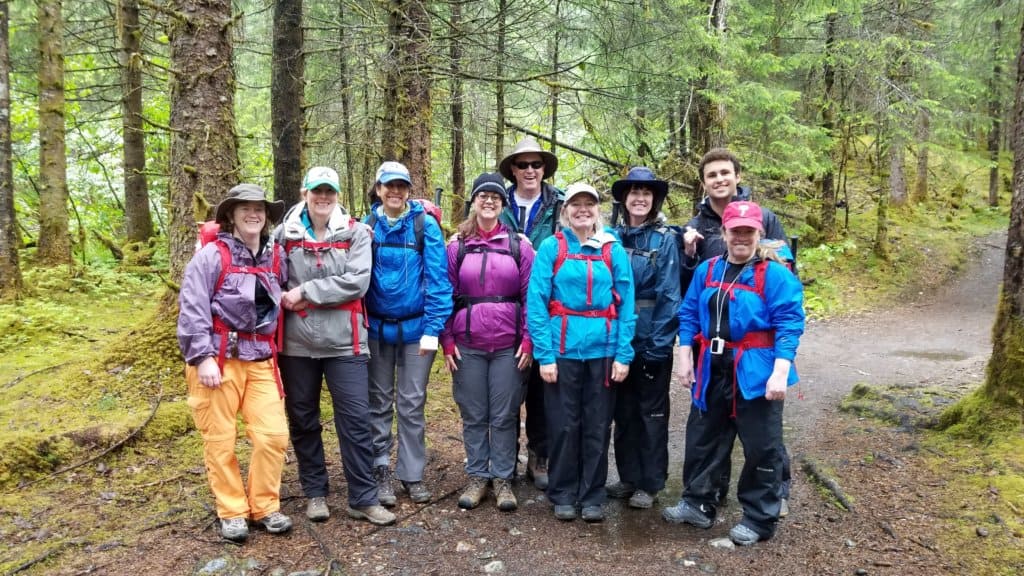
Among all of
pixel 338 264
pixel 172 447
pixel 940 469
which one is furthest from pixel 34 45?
pixel 940 469

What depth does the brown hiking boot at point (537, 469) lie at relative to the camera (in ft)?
16.5

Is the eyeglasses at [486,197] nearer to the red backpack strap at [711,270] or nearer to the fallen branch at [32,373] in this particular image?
the red backpack strap at [711,270]

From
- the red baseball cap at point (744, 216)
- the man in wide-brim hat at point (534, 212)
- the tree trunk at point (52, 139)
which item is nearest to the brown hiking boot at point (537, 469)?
the man in wide-brim hat at point (534, 212)

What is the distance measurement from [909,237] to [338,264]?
18.1m

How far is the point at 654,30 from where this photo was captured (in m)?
8.22

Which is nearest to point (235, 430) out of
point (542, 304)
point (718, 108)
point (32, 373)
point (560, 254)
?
point (542, 304)

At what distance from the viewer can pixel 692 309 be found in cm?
424

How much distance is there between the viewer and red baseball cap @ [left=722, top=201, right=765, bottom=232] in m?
3.87

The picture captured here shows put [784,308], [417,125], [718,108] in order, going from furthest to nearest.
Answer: [718,108]
[417,125]
[784,308]

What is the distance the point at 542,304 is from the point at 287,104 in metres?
6.34

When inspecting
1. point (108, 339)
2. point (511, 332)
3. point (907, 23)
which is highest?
point (907, 23)

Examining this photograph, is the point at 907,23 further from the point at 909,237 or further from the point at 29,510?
the point at 29,510

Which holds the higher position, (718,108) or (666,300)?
(718,108)

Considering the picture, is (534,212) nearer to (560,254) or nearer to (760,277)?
(560,254)
